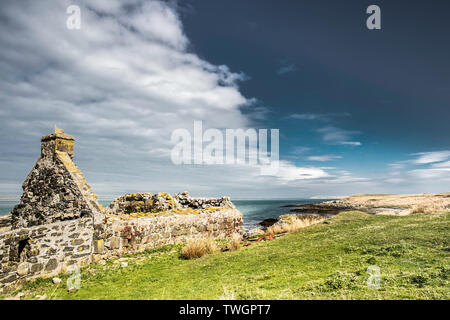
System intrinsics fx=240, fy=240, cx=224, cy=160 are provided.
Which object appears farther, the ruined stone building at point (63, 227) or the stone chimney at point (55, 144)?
the stone chimney at point (55, 144)

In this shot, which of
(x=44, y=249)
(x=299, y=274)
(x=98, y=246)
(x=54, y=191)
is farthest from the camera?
(x=54, y=191)

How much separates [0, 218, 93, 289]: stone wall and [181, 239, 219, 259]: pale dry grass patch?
11.6 ft

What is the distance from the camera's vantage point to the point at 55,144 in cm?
975

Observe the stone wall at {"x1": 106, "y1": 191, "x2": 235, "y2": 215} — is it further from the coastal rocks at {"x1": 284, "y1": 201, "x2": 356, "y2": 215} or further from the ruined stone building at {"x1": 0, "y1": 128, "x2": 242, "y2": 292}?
the coastal rocks at {"x1": 284, "y1": 201, "x2": 356, "y2": 215}

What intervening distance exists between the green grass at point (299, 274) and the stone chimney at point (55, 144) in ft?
16.0

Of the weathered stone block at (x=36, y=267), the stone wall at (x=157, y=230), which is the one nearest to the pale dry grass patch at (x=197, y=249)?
the stone wall at (x=157, y=230)

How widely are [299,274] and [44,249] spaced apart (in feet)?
25.9

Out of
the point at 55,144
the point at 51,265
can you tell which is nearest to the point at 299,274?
the point at 51,265

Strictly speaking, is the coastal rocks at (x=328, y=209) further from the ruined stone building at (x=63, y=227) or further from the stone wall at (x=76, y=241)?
the ruined stone building at (x=63, y=227)

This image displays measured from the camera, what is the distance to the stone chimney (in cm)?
978

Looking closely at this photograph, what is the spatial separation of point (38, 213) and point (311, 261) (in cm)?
1027

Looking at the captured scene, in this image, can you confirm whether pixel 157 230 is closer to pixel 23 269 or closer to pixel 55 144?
pixel 23 269

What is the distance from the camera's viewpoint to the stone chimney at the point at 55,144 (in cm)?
978
